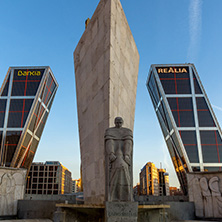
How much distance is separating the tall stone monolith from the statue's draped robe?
3.18 m

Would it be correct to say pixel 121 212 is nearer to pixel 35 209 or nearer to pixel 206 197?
pixel 35 209

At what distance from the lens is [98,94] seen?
1180cm

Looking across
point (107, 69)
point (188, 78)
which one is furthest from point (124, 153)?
point (188, 78)

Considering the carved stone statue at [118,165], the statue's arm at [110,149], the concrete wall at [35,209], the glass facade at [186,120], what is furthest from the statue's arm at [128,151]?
the glass facade at [186,120]

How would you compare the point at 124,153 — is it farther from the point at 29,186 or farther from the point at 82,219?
the point at 29,186

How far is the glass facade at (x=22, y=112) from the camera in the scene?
167ft

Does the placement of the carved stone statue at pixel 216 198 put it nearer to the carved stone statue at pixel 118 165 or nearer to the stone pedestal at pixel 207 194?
the stone pedestal at pixel 207 194

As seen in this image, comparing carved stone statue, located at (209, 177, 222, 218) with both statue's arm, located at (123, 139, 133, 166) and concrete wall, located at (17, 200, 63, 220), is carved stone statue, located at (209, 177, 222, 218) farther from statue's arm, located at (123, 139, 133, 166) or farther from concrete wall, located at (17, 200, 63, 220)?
statue's arm, located at (123, 139, 133, 166)

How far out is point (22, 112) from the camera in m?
53.2

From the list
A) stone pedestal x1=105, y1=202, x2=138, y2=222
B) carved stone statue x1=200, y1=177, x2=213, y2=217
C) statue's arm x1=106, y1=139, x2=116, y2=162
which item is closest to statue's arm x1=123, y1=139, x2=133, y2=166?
statue's arm x1=106, y1=139, x2=116, y2=162

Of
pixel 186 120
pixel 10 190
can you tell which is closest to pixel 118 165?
pixel 10 190

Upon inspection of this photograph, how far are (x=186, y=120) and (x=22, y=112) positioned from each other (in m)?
35.6

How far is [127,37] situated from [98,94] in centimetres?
484

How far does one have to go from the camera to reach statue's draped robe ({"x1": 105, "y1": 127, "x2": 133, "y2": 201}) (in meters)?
6.51
